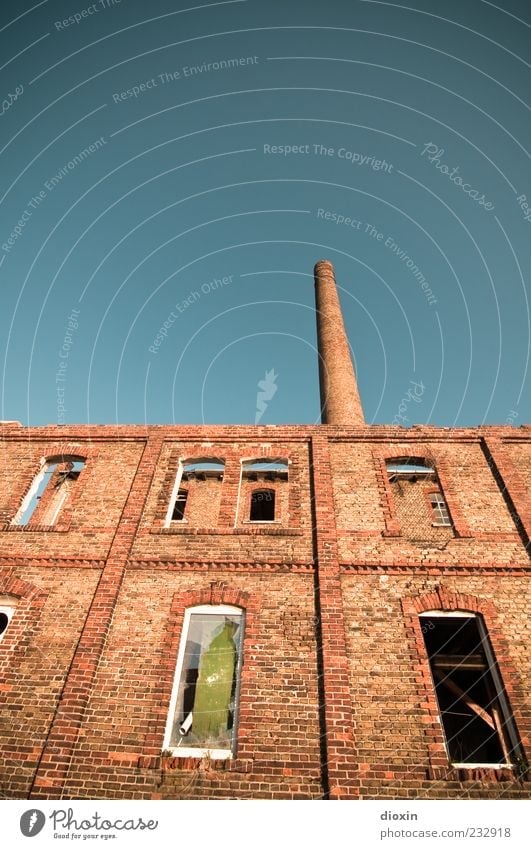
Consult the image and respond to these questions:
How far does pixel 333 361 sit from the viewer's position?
62.9ft

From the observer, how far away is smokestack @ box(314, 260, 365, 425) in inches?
678

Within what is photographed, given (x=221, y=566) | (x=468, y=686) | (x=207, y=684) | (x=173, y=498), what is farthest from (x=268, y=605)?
(x=468, y=686)

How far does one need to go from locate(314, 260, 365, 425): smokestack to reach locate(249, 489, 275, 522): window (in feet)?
13.5

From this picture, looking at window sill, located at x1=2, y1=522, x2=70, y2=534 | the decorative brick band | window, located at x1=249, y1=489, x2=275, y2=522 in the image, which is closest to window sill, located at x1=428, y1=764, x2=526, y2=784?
the decorative brick band

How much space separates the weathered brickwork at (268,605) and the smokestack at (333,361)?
696cm

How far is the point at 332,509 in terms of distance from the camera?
860 centimetres

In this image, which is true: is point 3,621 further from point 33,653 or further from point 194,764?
point 194,764

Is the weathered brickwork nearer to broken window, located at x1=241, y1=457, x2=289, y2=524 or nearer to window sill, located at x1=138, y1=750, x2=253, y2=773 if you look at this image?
window sill, located at x1=138, y1=750, x2=253, y2=773

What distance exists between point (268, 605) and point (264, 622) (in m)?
0.28
